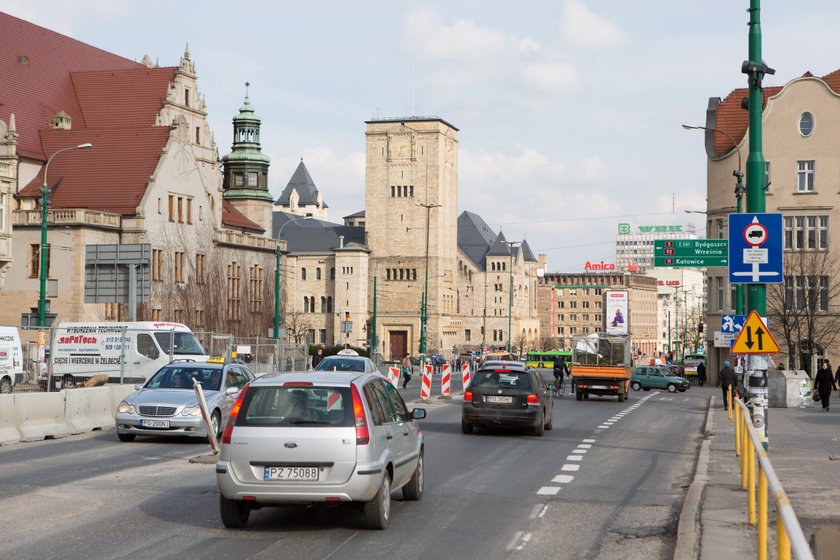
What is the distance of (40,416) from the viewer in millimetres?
23109

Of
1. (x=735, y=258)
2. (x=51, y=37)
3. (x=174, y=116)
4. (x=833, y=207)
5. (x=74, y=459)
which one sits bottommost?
(x=74, y=459)

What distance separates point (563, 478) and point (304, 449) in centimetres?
635

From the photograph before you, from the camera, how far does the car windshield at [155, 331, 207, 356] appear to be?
4238 centimetres

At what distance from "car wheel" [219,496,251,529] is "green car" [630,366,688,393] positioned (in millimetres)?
55125

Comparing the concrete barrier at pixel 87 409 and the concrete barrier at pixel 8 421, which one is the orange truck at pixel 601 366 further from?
the concrete barrier at pixel 8 421

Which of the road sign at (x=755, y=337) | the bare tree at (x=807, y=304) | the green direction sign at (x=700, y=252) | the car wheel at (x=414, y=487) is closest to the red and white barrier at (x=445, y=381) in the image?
the green direction sign at (x=700, y=252)

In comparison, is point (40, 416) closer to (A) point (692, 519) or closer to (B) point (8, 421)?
(B) point (8, 421)

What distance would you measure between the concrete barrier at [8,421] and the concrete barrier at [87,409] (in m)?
2.29

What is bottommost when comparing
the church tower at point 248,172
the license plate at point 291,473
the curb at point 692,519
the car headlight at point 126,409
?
the curb at point 692,519

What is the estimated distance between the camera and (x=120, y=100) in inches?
3334

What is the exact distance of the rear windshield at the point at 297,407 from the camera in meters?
11.7

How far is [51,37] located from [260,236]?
1985 centimetres

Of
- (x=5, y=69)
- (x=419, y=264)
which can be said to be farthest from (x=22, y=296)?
(x=419, y=264)

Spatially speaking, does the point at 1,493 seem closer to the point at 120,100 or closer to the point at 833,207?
the point at 833,207
